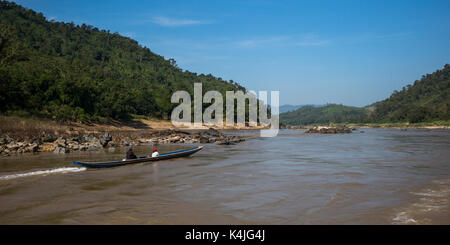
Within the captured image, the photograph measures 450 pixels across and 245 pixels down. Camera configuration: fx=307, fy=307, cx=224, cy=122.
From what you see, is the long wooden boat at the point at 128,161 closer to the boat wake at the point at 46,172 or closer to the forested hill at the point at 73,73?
the boat wake at the point at 46,172

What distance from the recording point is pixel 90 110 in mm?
59469

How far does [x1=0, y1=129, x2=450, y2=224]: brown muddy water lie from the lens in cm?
962

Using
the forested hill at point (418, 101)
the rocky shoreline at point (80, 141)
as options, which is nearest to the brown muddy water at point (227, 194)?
the rocky shoreline at point (80, 141)

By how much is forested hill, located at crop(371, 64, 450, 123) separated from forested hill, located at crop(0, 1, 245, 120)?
104m

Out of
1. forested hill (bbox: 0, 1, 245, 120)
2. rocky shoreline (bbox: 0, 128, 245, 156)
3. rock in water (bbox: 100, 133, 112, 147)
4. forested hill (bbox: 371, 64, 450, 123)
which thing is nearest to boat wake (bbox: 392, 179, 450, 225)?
rocky shoreline (bbox: 0, 128, 245, 156)

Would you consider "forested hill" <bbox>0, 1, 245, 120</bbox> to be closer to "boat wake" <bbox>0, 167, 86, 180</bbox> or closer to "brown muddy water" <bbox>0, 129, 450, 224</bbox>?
"boat wake" <bbox>0, 167, 86, 180</bbox>

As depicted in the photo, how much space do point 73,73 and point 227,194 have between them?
6148 centimetres

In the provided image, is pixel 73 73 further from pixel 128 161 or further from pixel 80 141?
pixel 128 161

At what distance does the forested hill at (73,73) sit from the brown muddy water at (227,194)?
97.3 feet

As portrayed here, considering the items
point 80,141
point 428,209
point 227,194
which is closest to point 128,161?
point 227,194

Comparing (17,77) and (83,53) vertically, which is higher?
Result: (83,53)
